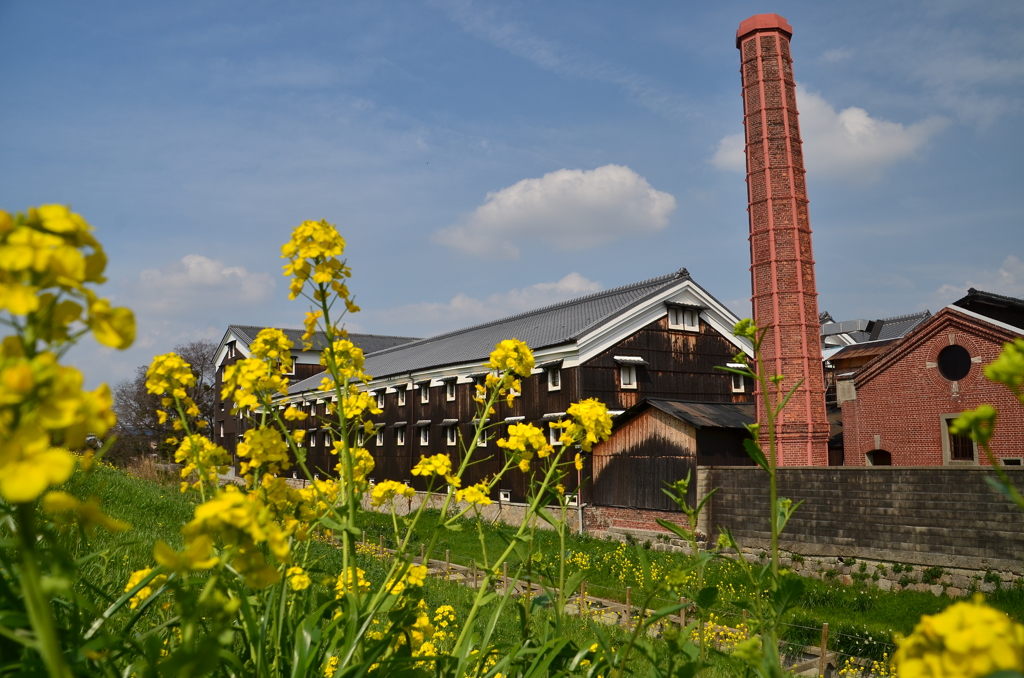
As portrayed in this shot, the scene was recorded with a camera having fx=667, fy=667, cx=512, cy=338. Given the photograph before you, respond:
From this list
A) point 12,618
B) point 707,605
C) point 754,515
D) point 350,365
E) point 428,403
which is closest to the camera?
point 12,618

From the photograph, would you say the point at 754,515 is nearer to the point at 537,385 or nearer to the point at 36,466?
the point at 537,385

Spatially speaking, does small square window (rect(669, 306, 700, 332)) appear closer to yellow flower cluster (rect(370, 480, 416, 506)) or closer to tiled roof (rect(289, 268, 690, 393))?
tiled roof (rect(289, 268, 690, 393))

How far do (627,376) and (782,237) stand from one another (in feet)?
20.3

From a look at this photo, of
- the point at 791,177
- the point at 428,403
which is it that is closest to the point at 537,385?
the point at 428,403

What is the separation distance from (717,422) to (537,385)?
20.4ft

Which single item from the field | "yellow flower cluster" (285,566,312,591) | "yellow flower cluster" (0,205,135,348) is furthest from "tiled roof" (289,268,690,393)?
"yellow flower cluster" (0,205,135,348)

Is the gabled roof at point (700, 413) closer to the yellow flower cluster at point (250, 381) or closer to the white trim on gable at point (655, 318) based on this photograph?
the white trim on gable at point (655, 318)

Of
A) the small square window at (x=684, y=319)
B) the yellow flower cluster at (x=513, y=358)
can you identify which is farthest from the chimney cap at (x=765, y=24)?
the yellow flower cluster at (x=513, y=358)

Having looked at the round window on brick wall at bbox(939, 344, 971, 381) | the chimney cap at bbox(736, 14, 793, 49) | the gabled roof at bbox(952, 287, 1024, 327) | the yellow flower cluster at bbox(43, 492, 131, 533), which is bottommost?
the yellow flower cluster at bbox(43, 492, 131, 533)

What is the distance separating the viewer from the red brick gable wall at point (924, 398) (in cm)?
1661

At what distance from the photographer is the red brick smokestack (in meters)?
19.1

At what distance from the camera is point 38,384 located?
2.26ft

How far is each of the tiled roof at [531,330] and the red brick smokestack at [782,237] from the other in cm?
316

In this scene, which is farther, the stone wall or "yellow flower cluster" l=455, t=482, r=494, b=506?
the stone wall
